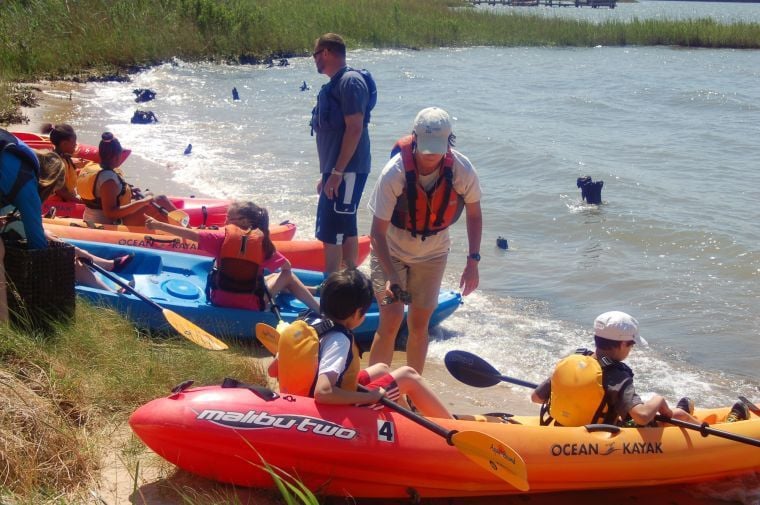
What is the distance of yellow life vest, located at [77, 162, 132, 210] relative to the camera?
6254 millimetres

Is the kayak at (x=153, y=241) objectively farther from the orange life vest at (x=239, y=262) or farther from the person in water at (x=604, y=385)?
the person in water at (x=604, y=385)

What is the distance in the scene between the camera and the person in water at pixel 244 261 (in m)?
5.12

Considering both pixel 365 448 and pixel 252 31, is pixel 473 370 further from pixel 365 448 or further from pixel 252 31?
pixel 252 31

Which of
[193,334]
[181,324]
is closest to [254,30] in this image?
[181,324]

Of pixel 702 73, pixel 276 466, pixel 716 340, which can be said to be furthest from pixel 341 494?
pixel 702 73

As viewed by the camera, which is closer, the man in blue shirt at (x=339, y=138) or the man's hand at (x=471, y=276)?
the man's hand at (x=471, y=276)

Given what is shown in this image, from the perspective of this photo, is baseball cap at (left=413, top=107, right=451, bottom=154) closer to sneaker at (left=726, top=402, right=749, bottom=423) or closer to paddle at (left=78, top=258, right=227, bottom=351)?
paddle at (left=78, top=258, right=227, bottom=351)

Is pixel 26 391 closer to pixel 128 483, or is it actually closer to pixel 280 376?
pixel 128 483

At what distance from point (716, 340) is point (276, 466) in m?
4.09

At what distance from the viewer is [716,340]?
20.6 feet

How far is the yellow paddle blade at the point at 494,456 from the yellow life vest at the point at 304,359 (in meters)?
0.45

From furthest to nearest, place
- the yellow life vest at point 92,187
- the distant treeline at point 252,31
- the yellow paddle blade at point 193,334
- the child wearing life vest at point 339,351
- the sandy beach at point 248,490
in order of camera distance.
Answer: the distant treeline at point 252,31 < the yellow life vest at point 92,187 < the yellow paddle blade at point 193,334 < the child wearing life vest at point 339,351 < the sandy beach at point 248,490

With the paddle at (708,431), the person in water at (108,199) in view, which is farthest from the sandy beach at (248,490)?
the person in water at (108,199)

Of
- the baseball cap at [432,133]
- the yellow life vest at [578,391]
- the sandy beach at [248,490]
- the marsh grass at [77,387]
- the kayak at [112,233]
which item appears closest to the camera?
the marsh grass at [77,387]
